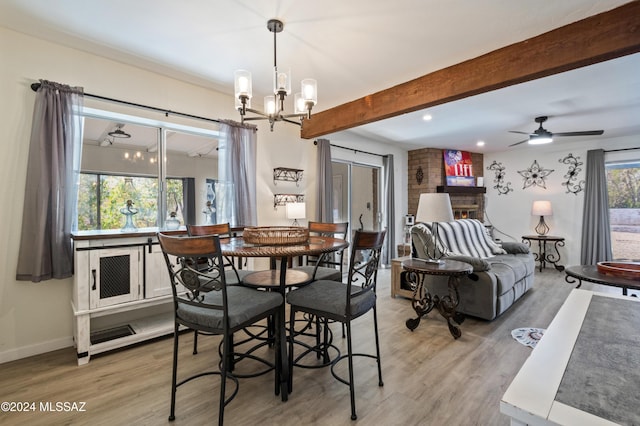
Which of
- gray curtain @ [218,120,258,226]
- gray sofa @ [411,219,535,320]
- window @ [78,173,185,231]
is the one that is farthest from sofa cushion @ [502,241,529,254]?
window @ [78,173,185,231]

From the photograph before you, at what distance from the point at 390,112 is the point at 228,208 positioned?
2131 mm

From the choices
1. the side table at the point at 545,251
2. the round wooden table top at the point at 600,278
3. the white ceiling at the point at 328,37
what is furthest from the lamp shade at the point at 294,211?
the side table at the point at 545,251

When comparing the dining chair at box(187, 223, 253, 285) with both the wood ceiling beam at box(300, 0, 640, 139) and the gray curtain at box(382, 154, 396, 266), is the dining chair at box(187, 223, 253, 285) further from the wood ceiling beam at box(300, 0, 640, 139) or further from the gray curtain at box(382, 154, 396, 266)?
the gray curtain at box(382, 154, 396, 266)

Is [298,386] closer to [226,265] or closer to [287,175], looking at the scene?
[226,265]

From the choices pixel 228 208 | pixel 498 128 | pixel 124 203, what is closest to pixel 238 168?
pixel 228 208

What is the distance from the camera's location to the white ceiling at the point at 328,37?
2.01 metres

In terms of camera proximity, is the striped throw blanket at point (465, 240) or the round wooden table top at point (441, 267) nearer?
the round wooden table top at point (441, 267)

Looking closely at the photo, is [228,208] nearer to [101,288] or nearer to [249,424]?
[101,288]

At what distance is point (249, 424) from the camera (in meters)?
1.63

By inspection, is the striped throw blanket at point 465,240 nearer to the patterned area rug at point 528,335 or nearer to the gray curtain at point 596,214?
the patterned area rug at point 528,335

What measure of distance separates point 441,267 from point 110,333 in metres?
3.13

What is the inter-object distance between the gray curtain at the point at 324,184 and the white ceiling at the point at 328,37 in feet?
3.27

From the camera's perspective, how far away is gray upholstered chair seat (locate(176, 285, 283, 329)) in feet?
5.28

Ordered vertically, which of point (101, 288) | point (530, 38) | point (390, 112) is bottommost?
point (101, 288)
